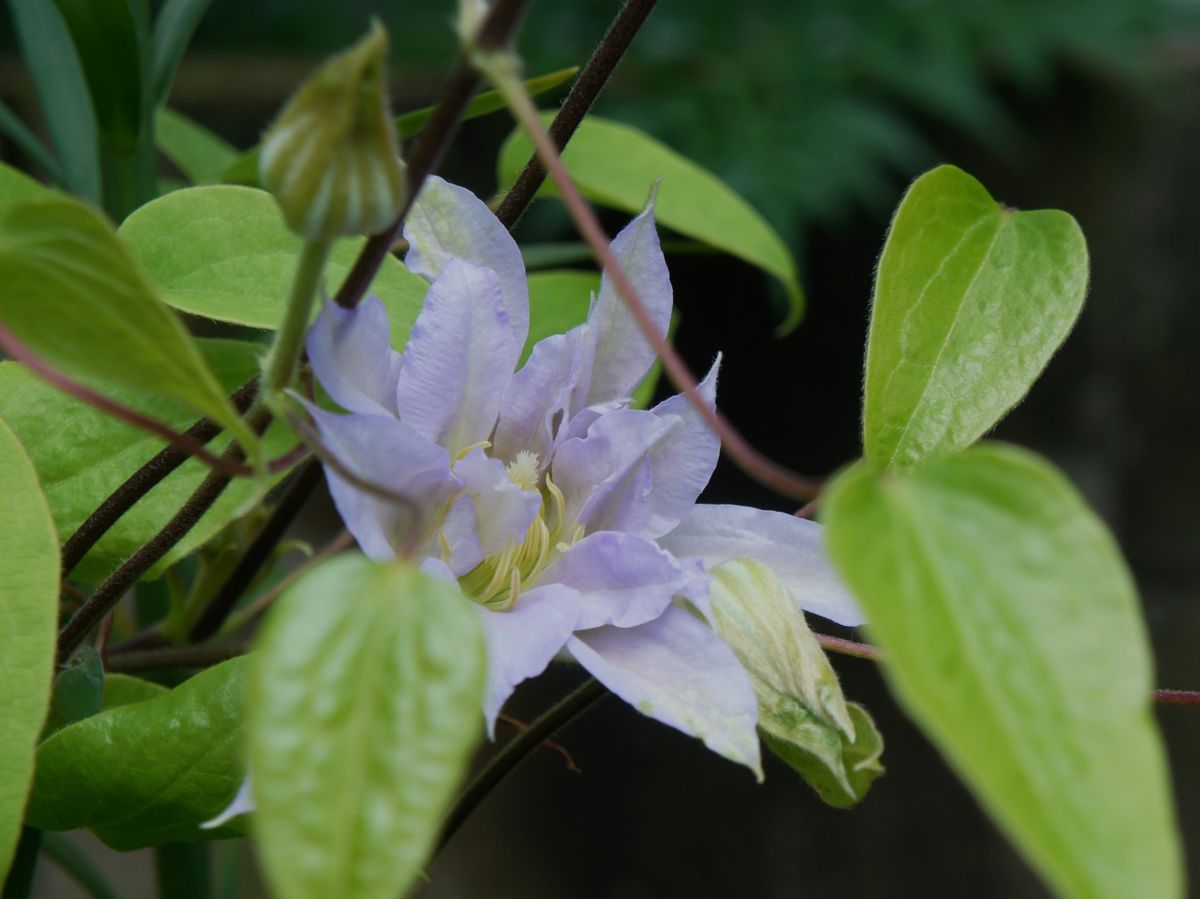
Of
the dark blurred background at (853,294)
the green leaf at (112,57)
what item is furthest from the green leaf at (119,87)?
the dark blurred background at (853,294)

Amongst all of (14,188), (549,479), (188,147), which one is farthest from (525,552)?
(188,147)

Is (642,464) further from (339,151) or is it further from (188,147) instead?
(188,147)

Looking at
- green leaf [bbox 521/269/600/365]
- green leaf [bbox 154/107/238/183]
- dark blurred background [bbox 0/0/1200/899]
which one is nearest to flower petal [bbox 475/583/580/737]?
green leaf [bbox 521/269/600/365]

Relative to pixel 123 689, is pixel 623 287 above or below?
above

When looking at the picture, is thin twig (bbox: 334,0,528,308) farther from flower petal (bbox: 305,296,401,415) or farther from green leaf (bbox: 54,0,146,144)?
green leaf (bbox: 54,0,146,144)

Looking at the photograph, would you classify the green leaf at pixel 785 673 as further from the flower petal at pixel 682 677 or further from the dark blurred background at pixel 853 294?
the dark blurred background at pixel 853 294

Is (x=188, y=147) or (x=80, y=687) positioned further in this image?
(x=188, y=147)
